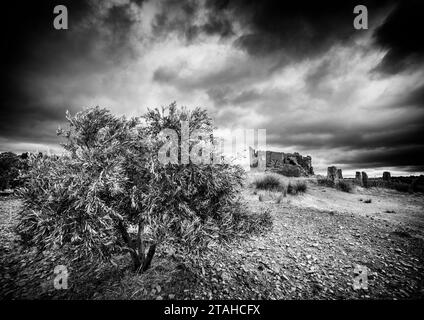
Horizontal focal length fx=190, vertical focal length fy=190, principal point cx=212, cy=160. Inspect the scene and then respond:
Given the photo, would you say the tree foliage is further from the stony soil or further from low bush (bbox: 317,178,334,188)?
low bush (bbox: 317,178,334,188)

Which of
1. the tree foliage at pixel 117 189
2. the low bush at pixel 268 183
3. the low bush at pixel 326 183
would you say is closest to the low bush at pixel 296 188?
the low bush at pixel 268 183

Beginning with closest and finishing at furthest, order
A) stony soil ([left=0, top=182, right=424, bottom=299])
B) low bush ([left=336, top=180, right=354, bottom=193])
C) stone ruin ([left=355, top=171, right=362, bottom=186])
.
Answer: stony soil ([left=0, top=182, right=424, bottom=299]) < low bush ([left=336, top=180, right=354, bottom=193]) < stone ruin ([left=355, top=171, right=362, bottom=186])

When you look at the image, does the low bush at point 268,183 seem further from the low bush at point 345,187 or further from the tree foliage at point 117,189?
the tree foliage at point 117,189

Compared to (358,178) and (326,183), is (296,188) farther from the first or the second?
(358,178)

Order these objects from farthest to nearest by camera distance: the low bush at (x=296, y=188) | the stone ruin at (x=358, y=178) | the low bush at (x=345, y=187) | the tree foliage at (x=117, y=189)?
the stone ruin at (x=358, y=178)
the low bush at (x=345, y=187)
the low bush at (x=296, y=188)
the tree foliage at (x=117, y=189)

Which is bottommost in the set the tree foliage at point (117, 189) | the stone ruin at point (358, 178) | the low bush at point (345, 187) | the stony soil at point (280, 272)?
the stony soil at point (280, 272)

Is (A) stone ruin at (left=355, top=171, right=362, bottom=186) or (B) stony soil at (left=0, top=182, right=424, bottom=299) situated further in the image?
(A) stone ruin at (left=355, top=171, right=362, bottom=186)

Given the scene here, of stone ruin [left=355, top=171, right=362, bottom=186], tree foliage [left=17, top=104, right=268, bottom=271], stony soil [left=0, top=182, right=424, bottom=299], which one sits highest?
tree foliage [left=17, top=104, right=268, bottom=271]

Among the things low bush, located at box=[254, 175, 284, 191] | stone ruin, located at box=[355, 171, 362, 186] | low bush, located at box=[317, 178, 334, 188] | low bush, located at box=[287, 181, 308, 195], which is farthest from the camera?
stone ruin, located at box=[355, 171, 362, 186]

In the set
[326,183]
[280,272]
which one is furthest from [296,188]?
[280,272]

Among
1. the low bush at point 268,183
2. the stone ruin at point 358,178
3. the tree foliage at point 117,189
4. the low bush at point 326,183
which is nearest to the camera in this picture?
the tree foliage at point 117,189

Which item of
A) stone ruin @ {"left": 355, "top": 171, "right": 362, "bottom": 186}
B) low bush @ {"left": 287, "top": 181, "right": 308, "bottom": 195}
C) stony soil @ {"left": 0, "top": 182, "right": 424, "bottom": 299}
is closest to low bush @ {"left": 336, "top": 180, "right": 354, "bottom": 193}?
stone ruin @ {"left": 355, "top": 171, "right": 362, "bottom": 186}

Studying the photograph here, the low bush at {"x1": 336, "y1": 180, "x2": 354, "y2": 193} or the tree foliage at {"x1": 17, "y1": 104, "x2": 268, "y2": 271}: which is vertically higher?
the tree foliage at {"x1": 17, "y1": 104, "x2": 268, "y2": 271}
